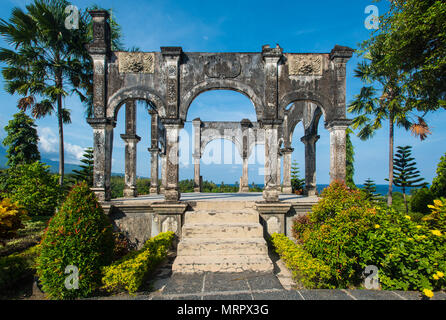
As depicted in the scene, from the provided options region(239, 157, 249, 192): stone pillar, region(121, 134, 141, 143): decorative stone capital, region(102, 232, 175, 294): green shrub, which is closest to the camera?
region(102, 232, 175, 294): green shrub

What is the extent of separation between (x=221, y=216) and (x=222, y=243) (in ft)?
3.87

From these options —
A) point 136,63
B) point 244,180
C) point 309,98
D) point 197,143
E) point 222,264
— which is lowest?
point 222,264

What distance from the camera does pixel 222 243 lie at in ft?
18.5

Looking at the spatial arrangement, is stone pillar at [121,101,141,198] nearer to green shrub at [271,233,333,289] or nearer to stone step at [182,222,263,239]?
stone step at [182,222,263,239]

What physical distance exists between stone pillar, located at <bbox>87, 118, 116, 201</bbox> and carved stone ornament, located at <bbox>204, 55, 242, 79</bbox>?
12.4 feet

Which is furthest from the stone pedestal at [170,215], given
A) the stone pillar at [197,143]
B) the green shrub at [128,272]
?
the stone pillar at [197,143]

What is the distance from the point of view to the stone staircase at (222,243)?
510 cm

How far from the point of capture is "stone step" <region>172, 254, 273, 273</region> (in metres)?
5.05

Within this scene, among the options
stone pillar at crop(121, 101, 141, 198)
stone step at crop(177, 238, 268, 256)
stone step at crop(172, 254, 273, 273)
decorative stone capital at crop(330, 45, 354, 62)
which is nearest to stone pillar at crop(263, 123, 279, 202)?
stone step at crop(177, 238, 268, 256)

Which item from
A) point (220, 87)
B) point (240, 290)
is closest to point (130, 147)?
point (220, 87)

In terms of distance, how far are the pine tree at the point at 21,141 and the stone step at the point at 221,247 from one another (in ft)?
48.5

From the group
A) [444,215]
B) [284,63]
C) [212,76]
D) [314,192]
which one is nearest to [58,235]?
[212,76]

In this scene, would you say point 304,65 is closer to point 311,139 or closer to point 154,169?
point 311,139

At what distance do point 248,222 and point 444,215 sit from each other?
5064 mm
